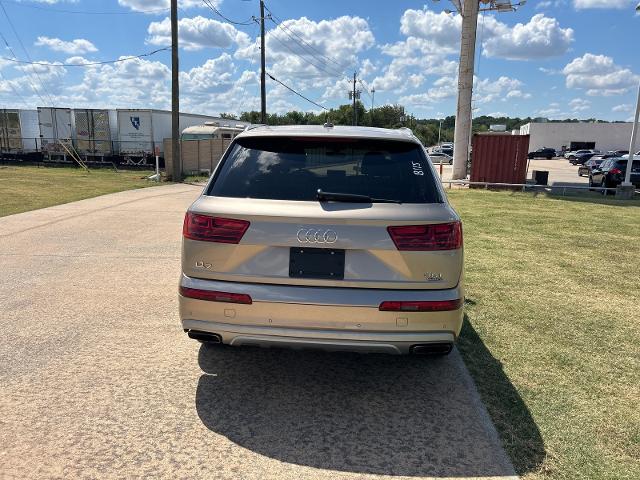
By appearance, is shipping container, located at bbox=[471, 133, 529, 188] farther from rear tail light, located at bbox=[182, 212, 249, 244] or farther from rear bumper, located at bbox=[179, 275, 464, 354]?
rear tail light, located at bbox=[182, 212, 249, 244]

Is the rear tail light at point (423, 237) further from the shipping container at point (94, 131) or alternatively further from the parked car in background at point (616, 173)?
the shipping container at point (94, 131)

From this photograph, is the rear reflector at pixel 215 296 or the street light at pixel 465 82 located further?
the street light at pixel 465 82

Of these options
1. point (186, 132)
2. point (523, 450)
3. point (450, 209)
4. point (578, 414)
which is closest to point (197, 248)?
point (450, 209)

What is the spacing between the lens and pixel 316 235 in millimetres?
3086

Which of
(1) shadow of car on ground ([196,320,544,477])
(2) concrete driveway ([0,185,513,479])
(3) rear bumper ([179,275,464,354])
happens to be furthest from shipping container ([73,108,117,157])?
(3) rear bumper ([179,275,464,354])

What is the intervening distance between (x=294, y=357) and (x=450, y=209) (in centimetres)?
181

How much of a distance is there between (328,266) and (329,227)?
24 centimetres

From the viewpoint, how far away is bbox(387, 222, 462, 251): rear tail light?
3.07 meters

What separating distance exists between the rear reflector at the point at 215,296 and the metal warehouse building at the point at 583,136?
268 feet

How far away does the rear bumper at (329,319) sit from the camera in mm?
3074

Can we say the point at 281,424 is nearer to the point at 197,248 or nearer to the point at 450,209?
the point at 197,248

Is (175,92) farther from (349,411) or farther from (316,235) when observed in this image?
(349,411)

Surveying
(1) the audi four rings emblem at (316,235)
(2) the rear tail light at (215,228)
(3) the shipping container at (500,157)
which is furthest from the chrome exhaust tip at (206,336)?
(3) the shipping container at (500,157)

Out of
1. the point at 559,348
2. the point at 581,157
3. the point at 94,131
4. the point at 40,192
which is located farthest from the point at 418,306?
the point at 581,157
